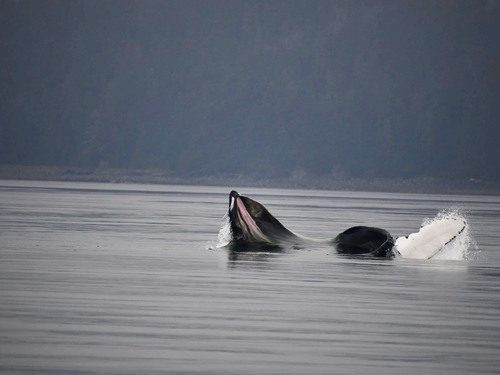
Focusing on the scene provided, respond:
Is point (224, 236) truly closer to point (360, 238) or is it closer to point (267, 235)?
point (267, 235)

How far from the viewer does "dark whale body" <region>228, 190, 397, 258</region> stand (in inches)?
1465

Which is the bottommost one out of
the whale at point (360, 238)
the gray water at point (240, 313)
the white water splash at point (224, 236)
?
the gray water at point (240, 313)

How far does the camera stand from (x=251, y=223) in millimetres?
37750

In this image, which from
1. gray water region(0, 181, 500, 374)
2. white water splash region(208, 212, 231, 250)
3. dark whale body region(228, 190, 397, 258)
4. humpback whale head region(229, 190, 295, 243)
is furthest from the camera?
white water splash region(208, 212, 231, 250)

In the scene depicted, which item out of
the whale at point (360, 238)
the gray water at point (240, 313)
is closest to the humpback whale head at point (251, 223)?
the whale at point (360, 238)

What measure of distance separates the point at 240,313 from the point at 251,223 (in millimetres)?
16660

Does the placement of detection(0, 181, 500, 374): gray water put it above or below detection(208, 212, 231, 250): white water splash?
below

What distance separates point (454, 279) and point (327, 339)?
39.1 feet

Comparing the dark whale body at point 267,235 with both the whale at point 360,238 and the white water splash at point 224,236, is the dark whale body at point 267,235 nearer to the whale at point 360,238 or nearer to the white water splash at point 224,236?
the whale at point 360,238

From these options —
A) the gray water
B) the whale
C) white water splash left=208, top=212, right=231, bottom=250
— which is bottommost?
the gray water

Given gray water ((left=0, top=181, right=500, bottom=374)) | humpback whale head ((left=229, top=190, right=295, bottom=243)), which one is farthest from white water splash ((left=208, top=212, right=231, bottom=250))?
gray water ((left=0, top=181, right=500, bottom=374))

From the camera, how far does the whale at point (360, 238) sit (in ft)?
122

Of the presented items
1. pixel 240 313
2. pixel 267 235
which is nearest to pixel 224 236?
pixel 267 235

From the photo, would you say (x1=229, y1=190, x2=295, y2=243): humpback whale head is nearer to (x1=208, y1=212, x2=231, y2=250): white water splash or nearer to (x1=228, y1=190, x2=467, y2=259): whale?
(x1=228, y1=190, x2=467, y2=259): whale
